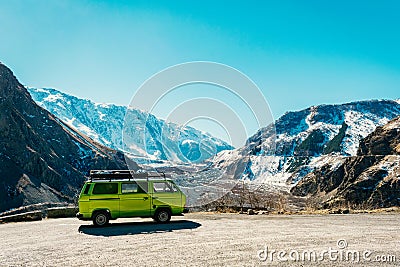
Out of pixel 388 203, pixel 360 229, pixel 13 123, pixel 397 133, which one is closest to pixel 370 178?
pixel 388 203

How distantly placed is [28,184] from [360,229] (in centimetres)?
16950

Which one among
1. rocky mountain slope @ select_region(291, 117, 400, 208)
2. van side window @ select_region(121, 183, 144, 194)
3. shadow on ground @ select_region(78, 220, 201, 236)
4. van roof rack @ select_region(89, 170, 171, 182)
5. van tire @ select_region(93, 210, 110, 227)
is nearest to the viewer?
shadow on ground @ select_region(78, 220, 201, 236)

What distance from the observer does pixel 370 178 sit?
162 m

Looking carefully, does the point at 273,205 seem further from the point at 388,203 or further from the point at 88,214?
the point at 388,203

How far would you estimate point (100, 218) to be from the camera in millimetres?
17406

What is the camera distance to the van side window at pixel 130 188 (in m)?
17.7

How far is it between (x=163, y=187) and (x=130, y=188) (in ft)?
5.49

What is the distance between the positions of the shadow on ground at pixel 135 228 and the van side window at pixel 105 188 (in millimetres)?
1627

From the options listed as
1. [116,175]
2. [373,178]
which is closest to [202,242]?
[116,175]

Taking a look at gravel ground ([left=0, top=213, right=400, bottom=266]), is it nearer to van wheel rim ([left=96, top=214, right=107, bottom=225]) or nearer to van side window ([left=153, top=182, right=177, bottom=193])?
van wheel rim ([left=96, top=214, right=107, bottom=225])

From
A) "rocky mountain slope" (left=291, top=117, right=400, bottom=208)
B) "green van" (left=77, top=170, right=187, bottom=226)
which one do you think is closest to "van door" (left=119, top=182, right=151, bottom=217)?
"green van" (left=77, top=170, right=187, bottom=226)

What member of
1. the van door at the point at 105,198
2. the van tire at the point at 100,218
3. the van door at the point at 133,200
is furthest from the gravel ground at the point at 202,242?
the van door at the point at 105,198

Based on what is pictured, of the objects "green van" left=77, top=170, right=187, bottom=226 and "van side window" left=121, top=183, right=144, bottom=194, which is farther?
"van side window" left=121, top=183, right=144, bottom=194

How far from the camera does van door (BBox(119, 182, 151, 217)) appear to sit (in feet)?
57.6
